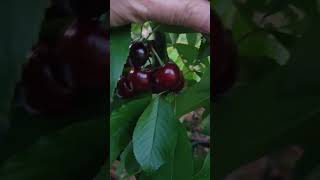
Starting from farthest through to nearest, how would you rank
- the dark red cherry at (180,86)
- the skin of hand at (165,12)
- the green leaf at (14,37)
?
1. the dark red cherry at (180,86)
2. the skin of hand at (165,12)
3. the green leaf at (14,37)

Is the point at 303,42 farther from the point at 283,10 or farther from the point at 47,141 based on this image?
the point at 47,141

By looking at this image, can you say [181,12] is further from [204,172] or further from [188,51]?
[204,172]

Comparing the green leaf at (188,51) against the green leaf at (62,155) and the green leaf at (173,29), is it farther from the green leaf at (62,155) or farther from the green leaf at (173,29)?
the green leaf at (62,155)

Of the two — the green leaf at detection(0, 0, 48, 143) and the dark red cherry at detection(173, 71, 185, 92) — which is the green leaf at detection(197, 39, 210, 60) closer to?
the dark red cherry at detection(173, 71, 185, 92)

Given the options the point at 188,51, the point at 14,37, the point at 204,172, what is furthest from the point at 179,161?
the point at 14,37

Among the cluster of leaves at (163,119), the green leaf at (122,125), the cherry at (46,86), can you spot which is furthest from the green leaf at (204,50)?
the cherry at (46,86)

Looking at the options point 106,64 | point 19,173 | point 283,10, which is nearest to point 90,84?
point 106,64

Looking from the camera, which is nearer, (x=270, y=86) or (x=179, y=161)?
(x=270, y=86)

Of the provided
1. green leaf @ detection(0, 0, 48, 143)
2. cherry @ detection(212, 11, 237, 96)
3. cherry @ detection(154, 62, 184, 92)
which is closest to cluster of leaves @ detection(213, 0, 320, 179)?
cherry @ detection(212, 11, 237, 96)
